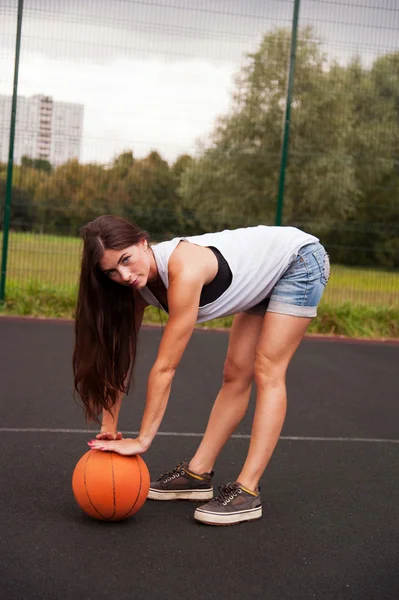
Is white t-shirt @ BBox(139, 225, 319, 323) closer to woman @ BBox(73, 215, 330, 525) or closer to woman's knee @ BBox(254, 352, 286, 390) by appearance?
woman @ BBox(73, 215, 330, 525)

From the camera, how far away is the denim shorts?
3.70m

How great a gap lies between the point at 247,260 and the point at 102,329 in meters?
0.63

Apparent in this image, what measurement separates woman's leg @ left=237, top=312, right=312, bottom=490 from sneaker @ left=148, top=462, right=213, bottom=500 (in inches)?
11.2

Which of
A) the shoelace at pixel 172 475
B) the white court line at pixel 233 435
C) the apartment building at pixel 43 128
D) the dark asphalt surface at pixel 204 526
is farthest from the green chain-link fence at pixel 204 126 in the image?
the shoelace at pixel 172 475

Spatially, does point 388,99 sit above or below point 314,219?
above

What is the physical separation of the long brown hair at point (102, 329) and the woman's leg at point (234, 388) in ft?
1.56

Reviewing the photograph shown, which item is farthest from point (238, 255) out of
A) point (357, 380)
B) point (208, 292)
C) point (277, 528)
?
point (357, 380)

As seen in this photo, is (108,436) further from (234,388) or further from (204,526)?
(234,388)

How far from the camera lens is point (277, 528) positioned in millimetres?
3682

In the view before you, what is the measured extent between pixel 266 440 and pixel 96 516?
29.2 inches

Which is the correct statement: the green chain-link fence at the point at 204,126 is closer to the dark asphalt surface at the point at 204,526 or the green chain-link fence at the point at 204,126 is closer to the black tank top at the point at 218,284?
the dark asphalt surface at the point at 204,526

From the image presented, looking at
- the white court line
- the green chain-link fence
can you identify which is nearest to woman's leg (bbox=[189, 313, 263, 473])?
the white court line

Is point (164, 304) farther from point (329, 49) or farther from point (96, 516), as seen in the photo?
point (329, 49)

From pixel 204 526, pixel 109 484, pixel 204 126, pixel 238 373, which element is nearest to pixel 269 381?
pixel 238 373
